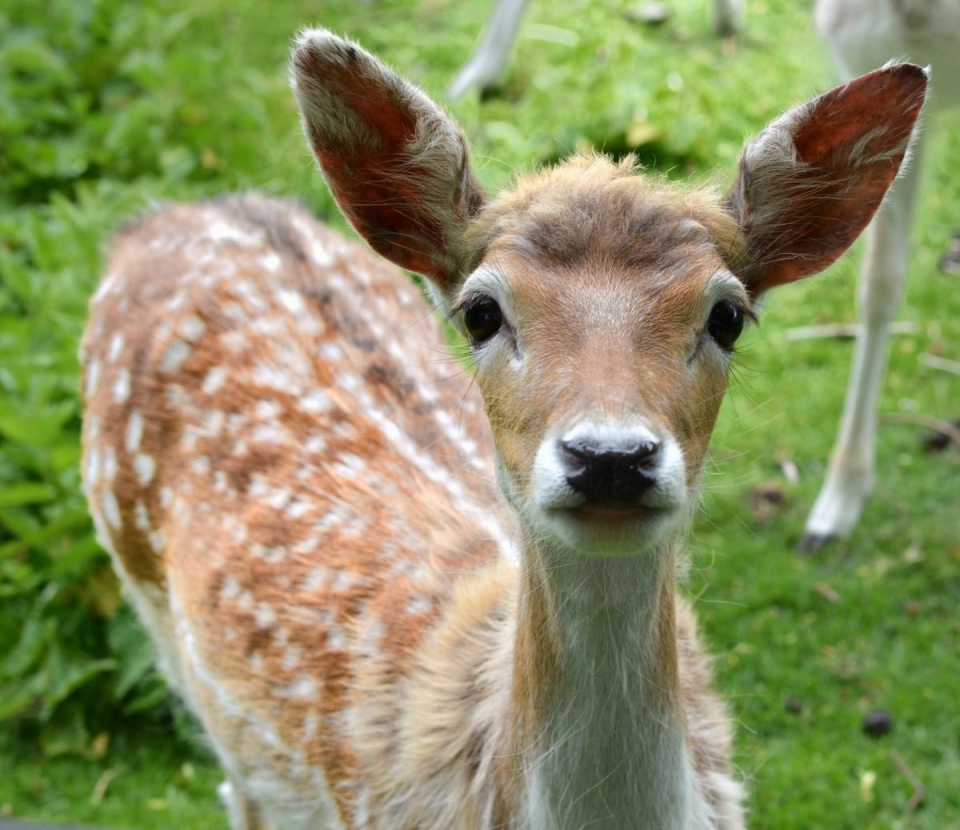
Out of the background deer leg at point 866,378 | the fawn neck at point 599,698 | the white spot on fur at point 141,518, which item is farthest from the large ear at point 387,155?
the background deer leg at point 866,378

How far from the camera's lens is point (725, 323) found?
2.32m

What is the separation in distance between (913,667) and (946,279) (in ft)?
8.36

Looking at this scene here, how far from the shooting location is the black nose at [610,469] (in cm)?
192

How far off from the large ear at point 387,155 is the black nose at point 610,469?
785 mm

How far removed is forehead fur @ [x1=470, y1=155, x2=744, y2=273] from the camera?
2.28 meters

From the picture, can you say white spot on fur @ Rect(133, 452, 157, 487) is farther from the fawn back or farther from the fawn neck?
the fawn neck

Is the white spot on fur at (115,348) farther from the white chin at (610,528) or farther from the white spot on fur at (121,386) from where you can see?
the white chin at (610,528)

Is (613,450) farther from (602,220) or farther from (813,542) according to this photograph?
(813,542)

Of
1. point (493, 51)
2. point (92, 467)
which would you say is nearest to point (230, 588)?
point (92, 467)

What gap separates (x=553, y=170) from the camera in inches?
104

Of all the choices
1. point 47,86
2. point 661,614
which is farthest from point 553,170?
point 47,86

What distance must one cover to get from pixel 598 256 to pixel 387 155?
22.7 inches

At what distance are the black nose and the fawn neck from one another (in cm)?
37

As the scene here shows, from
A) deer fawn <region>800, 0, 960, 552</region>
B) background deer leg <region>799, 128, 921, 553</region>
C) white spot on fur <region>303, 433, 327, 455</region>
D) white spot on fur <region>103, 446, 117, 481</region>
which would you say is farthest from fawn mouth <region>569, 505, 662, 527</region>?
background deer leg <region>799, 128, 921, 553</region>
